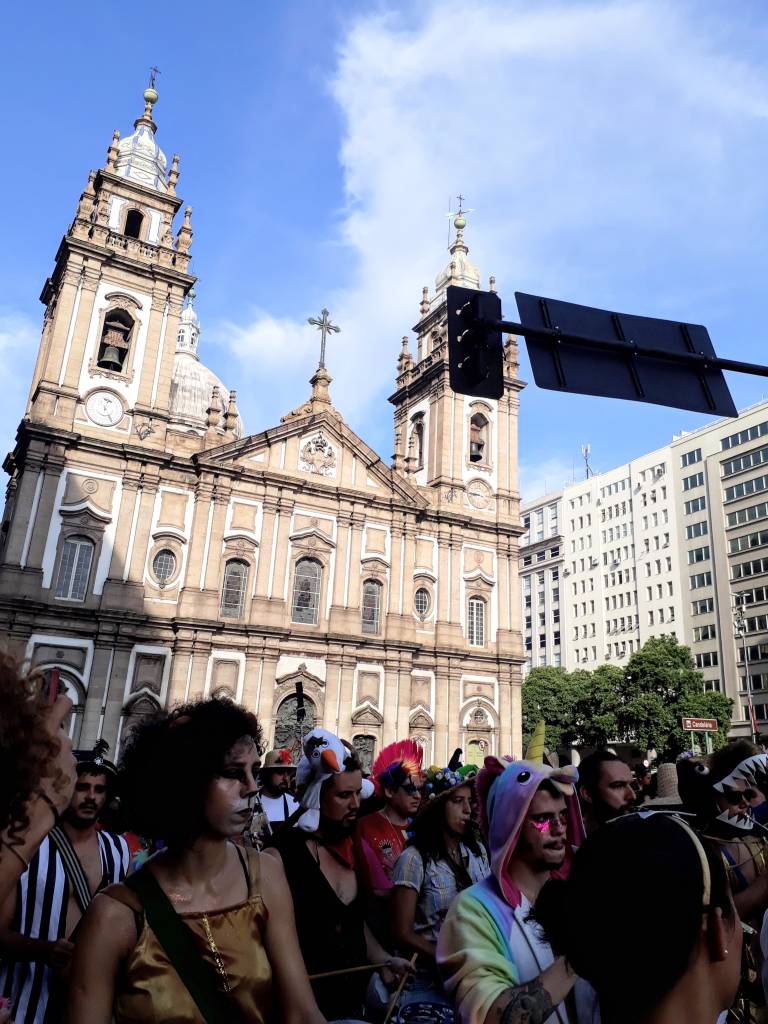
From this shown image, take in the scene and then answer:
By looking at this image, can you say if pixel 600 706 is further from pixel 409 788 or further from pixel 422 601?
pixel 409 788

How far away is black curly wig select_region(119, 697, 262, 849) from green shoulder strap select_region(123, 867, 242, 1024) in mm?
226

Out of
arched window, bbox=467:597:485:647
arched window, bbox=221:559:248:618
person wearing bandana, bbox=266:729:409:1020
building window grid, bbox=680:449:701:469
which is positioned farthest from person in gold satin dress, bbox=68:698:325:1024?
building window grid, bbox=680:449:701:469

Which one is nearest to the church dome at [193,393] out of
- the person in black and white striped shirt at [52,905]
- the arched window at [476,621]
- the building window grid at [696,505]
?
the arched window at [476,621]

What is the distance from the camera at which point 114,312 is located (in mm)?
27203

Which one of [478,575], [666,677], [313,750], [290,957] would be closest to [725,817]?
[313,750]

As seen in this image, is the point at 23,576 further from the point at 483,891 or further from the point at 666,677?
the point at 666,677

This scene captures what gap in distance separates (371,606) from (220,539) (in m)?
6.34

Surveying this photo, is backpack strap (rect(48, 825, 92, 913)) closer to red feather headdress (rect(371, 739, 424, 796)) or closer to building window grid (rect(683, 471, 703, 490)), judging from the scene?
red feather headdress (rect(371, 739, 424, 796))

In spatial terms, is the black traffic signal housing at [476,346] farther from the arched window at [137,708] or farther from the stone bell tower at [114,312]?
the stone bell tower at [114,312]

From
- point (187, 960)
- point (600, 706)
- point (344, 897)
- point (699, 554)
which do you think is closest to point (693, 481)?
point (699, 554)

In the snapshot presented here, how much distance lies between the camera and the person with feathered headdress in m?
4.88

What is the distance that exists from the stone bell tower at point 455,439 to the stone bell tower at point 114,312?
36.9 feet

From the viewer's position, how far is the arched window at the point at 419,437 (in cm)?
3372

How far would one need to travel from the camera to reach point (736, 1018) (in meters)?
2.96
